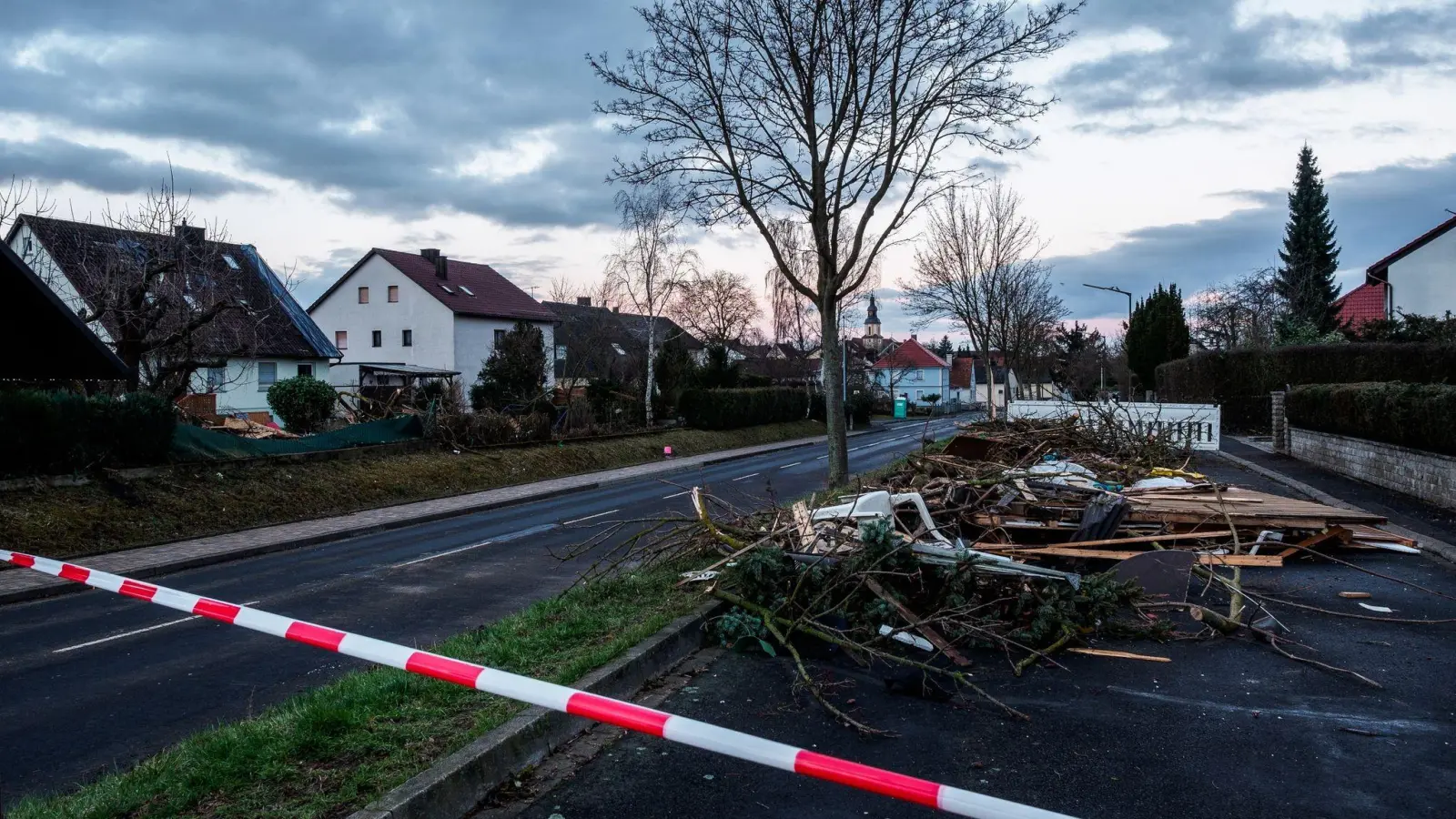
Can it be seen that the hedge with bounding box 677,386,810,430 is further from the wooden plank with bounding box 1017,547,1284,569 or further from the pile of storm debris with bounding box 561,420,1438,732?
the wooden plank with bounding box 1017,547,1284,569

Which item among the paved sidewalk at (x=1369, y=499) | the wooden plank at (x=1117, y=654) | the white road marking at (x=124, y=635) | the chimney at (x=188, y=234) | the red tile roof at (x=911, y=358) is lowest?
the white road marking at (x=124, y=635)

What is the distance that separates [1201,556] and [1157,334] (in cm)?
4535

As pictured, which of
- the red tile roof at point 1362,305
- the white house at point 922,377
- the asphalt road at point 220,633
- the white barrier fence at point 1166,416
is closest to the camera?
the asphalt road at point 220,633

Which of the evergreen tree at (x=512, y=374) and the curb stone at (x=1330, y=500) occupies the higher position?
the evergreen tree at (x=512, y=374)

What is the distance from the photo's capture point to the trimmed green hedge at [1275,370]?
27609 mm

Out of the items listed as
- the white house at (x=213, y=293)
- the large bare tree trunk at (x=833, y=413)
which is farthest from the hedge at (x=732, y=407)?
the large bare tree trunk at (x=833, y=413)

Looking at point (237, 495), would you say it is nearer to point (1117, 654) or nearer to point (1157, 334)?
point (1117, 654)

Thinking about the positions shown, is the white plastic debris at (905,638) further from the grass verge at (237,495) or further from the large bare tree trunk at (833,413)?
the grass verge at (237,495)

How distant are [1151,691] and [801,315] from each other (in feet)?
180

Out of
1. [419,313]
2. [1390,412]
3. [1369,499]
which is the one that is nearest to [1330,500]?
[1369,499]

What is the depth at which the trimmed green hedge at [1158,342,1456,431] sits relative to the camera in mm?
27609

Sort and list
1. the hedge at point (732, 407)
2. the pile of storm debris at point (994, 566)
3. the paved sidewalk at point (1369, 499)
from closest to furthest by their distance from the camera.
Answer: the pile of storm debris at point (994, 566) → the paved sidewalk at point (1369, 499) → the hedge at point (732, 407)

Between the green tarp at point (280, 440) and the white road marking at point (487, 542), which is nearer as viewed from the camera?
the white road marking at point (487, 542)

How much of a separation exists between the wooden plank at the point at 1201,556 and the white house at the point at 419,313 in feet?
144
